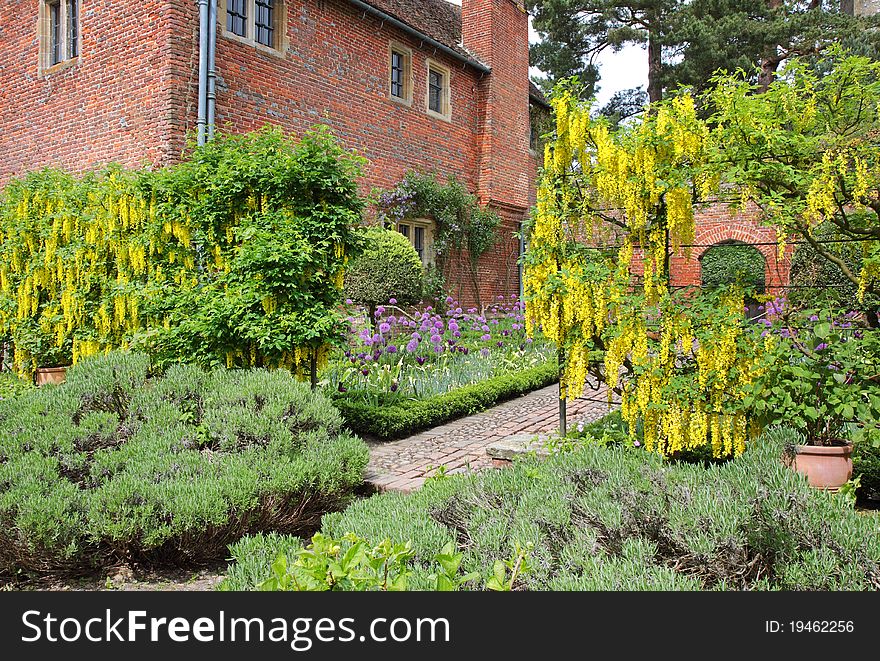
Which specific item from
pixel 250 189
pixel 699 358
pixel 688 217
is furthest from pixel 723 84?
pixel 250 189

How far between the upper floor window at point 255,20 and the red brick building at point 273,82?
21 millimetres

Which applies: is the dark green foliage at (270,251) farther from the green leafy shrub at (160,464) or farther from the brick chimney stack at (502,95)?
the brick chimney stack at (502,95)

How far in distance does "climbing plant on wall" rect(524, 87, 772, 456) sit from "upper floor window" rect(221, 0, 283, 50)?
298 inches

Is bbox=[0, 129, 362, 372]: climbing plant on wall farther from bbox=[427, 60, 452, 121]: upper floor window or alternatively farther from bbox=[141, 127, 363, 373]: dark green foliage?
bbox=[427, 60, 452, 121]: upper floor window

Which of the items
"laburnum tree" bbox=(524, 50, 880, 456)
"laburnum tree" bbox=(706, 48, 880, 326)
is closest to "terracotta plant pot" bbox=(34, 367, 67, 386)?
"laburnum tree" bbox=(524, 50, 880, 456)

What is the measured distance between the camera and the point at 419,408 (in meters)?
6.86

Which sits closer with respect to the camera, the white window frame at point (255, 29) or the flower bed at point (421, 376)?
the flower bed at point (421, 376)

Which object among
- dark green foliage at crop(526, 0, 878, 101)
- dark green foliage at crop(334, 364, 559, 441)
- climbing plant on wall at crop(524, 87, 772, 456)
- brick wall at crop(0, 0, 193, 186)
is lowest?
dark green foliage at crop(334, 364, 559, 441)

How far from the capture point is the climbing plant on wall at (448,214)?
1320 centimetres

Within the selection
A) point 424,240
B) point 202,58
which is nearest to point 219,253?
point 202,58

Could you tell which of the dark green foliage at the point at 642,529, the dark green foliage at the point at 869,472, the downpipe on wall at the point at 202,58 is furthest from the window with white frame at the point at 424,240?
the dark green foliage at the point at 642,529

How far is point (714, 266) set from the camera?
17297 mm

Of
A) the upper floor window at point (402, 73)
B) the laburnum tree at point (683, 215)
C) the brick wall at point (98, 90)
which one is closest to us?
the laburnum tree at point (683, 215)

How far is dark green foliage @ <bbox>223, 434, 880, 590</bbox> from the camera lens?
2352 millimetres
